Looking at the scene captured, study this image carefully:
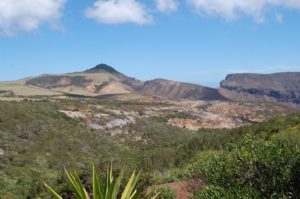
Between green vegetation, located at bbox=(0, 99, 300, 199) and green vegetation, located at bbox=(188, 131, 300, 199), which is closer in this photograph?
green vegetation, located at bbox=(188, 131, 300, 199)

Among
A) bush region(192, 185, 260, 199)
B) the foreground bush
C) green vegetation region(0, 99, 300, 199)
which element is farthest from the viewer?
green vegetation region(0, 99, 300, 199)

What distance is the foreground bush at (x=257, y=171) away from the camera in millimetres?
12781

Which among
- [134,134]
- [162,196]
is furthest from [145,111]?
[162,196]

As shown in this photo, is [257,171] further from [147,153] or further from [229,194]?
[147,153]

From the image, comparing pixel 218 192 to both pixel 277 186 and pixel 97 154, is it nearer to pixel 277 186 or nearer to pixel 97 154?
pixel 277 186

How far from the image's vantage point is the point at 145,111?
11694 cm

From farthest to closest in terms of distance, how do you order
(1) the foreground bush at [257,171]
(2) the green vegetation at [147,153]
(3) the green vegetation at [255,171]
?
1. (2) the green vegetation at [147,153]
2. (1) the foreground bush at [257,171]
3. (3) the green vegetation at [255,171]

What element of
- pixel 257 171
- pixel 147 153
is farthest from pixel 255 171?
pixel 147 153

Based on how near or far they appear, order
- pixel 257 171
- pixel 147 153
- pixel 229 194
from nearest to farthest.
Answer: pixel 229 194, pixel 257 171, pixel 147 153

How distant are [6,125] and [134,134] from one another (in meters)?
28.0

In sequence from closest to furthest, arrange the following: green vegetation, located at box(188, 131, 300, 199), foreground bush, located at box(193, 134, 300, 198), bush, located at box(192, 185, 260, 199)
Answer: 1. bush, located at box(192, 185, 260, 199)
2. green vegetation, located at box(188, 131, 300, 199)
3. foreground bush, located at box(193, 134, 300, 198)

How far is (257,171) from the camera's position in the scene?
14.0 meters

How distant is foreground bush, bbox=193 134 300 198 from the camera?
12.8m

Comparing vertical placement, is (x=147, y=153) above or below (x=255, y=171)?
below
